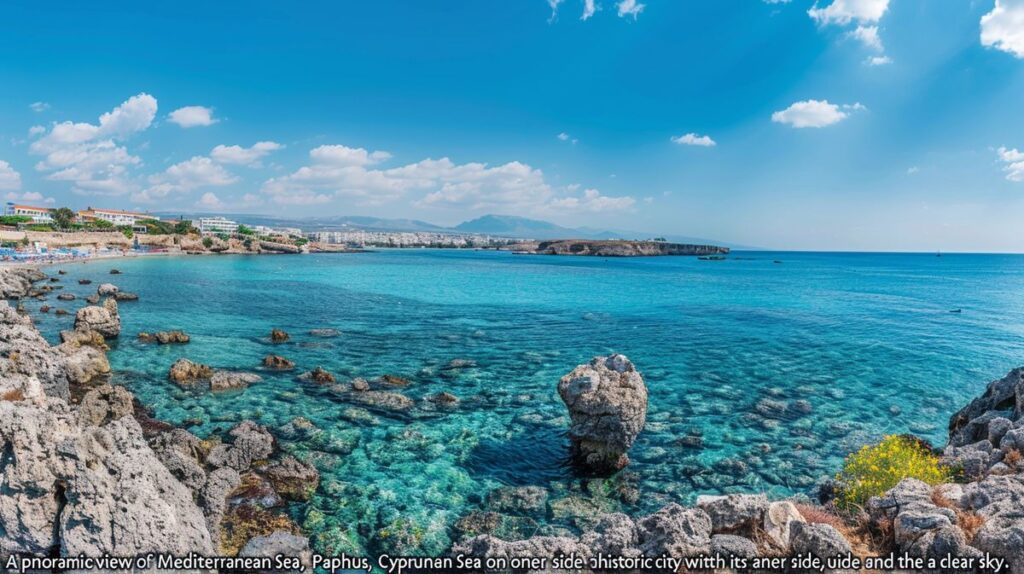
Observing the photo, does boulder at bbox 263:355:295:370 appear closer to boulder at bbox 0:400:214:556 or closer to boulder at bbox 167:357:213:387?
boulder at bbox 167:357:213:387

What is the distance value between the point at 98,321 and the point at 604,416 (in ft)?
133

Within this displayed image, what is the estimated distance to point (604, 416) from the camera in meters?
19.1

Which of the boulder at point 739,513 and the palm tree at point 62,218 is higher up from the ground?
the palm tree at point 62,218

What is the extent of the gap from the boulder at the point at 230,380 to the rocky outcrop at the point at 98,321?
54.3ft

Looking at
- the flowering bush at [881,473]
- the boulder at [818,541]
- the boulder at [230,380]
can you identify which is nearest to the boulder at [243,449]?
the boulder at [230,380]

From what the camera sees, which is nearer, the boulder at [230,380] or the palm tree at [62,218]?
the boulder at [230,380]

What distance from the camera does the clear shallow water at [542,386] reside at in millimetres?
17609

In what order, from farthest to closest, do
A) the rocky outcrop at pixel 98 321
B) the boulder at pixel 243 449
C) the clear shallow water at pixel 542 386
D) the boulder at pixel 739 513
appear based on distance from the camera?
the rocky outcrop at pixel 98 321 < the boulder at pixel 243 449 < the clear shallow water at pixel 542 386 < the boulder at pixel 739 513

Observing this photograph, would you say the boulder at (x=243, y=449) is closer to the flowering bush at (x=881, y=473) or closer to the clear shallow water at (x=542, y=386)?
the clear shallow water at (x=542, y=386)

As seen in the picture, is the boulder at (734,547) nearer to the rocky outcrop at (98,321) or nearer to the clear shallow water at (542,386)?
the clear shallow water at (542,386)

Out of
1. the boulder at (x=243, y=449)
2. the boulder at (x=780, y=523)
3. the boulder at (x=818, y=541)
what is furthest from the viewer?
the boulder at (x=243, y=449)

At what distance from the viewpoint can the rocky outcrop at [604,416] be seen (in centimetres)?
1902

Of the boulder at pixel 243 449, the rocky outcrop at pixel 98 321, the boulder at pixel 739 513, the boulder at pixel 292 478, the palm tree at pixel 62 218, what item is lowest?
the boulder at pixel 292 478

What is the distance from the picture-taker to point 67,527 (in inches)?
414
